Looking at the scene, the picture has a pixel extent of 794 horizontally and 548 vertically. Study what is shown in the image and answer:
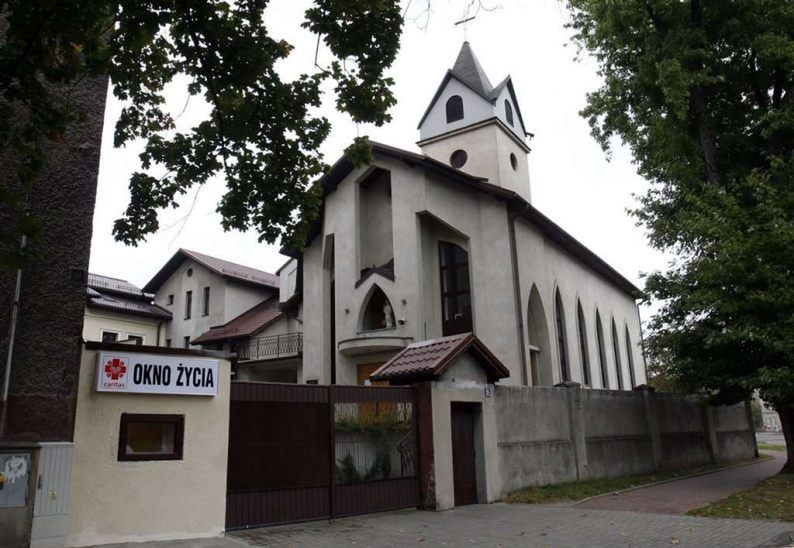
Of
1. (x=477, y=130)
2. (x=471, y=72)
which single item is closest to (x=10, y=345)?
(x=477, y=130)

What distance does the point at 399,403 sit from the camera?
1139cm

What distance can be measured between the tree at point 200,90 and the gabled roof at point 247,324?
21.1 metres

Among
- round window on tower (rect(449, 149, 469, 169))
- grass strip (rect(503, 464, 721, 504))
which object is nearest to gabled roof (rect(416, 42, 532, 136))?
round window on tower (rect(449, 149, 469, 169))

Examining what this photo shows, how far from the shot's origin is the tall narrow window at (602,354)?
3119cm

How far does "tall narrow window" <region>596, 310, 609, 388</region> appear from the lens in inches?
1228

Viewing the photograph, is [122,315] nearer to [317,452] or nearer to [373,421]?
[373,421]

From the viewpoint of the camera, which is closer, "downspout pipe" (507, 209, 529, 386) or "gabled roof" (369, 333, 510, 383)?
"gabled roof" (369, 333, 510, 383)

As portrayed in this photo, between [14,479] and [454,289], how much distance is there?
17.2 m

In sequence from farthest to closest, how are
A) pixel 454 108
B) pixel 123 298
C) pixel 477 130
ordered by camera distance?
pixel 123 298 → pixel 454 108 → pixel 477 130

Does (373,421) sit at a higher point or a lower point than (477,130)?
lower

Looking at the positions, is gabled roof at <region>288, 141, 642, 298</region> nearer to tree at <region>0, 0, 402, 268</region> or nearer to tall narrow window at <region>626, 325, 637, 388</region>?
tree at <region>0, 0, 402, 268</region>

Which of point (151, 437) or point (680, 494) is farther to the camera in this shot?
point (680, 494)

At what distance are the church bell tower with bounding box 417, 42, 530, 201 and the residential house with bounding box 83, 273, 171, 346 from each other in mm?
18183

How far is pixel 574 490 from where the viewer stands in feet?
44.4
